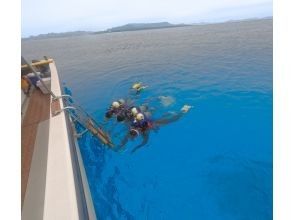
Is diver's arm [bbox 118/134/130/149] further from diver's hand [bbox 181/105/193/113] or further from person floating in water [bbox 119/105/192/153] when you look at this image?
diver's hand [bbox 181/105/193/113]

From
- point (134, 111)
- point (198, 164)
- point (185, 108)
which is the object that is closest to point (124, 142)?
point (134, 111)

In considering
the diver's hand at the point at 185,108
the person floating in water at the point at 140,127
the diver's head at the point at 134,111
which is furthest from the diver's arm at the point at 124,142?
the diver's hand at the point at 185,108

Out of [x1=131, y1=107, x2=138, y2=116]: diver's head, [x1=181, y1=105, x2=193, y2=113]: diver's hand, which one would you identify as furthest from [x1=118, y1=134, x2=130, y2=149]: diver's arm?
[x1=181, y1=105, x2=193, y2=113]: diver's hand

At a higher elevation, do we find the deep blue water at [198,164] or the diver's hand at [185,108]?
the diver's hand at [185,108]

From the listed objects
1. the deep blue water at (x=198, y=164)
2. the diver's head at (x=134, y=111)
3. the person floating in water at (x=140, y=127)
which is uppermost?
the diver's head at (x=134, y=111)

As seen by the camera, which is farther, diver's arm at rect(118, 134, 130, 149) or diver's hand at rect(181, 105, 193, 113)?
diver's hand at rect(181, 105, 193, 113)

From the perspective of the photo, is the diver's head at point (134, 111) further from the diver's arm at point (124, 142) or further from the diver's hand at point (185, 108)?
the diver's hand at point (185, 108)

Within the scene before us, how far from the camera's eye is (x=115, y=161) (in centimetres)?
700

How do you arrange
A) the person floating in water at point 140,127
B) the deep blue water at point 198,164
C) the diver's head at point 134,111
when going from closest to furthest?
the deep blue water at point 198,164 < the person floating in water at point 140,127 < the diver's head at point 134,111

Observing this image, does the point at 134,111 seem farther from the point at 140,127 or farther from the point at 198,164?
the point at 198,164
